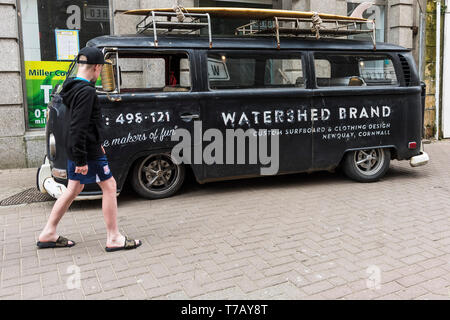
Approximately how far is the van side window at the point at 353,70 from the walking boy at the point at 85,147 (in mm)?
3544

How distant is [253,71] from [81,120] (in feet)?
9.75

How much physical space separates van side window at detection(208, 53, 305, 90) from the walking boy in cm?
214

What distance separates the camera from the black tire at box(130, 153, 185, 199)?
5.72 metres

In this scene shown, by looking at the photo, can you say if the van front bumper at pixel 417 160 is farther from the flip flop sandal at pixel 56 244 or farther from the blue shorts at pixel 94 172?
the flip flop sandal at pixel 56 244

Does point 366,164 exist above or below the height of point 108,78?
below

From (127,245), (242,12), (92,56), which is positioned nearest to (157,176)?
(127,245)

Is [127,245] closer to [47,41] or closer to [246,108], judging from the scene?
[246,108]

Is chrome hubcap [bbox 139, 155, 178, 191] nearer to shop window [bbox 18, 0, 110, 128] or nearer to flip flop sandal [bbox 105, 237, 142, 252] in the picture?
flip flop sandal [bbox 105, 237, 142, 252]

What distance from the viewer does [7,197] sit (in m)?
6.21

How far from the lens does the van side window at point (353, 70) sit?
643 cm

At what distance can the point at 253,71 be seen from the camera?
607cm

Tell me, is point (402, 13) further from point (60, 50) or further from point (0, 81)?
point (0, 81)

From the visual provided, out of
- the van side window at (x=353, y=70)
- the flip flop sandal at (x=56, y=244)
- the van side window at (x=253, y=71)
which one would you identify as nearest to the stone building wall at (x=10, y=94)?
the van side window at (x=253, y=71)
